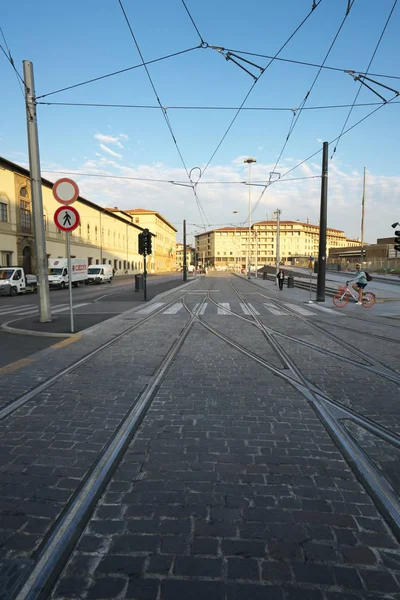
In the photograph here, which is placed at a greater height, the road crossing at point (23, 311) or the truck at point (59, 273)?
the truck at point (59, 273)

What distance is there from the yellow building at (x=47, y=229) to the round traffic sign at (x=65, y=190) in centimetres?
2900

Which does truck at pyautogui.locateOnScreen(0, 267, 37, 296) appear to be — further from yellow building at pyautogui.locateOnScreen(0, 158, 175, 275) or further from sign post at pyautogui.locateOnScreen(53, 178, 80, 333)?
sign post at pyautogui.locateOnScreen(53, 178, 80, 333)

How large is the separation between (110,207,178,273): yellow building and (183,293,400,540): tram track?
279 ft

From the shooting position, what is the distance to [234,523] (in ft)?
7.07

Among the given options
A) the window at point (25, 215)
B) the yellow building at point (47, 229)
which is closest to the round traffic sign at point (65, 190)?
the yellow building at point (47, 229)

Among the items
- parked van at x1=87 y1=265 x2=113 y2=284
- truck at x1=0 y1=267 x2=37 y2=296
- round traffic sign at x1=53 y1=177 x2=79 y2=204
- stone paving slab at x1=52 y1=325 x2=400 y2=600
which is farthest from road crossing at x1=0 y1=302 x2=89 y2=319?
parked van at x1=87 y1=265 x2=113 y2=284

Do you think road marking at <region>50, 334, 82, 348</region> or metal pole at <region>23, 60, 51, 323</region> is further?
metal pole at <region>23, 60, 51, 323</region>

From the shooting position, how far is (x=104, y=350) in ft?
22.8

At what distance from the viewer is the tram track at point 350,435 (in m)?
2.37

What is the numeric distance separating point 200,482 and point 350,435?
1.61 m

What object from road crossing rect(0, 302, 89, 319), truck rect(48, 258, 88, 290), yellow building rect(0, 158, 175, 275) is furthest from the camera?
yellow building rect(0, 158, 175, 275)

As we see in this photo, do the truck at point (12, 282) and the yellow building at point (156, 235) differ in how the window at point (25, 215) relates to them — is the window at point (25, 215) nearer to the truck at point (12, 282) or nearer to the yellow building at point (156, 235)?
the truck at point (12, 282)

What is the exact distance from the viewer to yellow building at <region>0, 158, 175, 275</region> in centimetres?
3356

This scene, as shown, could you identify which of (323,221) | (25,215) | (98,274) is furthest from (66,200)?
(25,215)
